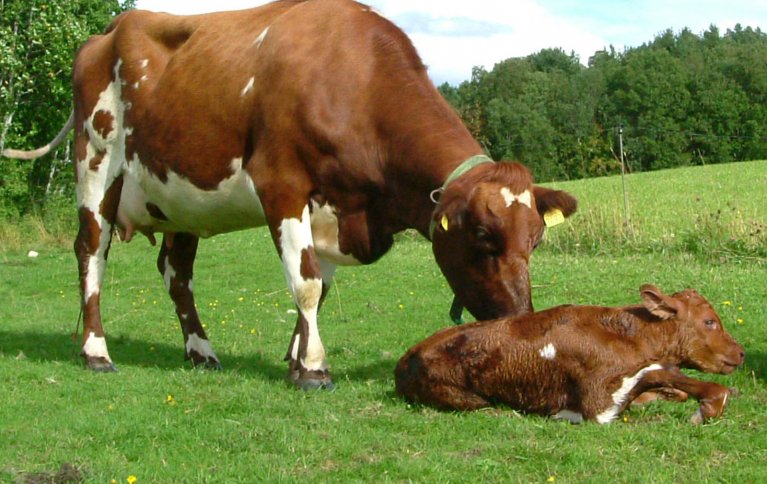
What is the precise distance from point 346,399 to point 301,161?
6.47ft

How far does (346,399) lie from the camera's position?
7168 millimetres

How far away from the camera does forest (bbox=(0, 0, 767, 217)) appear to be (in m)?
29.2

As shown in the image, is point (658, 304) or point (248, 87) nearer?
point (658, 304)

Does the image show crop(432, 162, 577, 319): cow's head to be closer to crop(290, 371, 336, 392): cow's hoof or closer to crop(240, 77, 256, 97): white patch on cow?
crop(290, 371, 336, 392): cow's hoof

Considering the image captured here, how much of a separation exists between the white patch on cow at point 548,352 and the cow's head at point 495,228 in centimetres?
58

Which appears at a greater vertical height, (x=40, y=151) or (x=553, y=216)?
(x=40, y=151)

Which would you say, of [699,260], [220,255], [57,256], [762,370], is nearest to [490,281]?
[762,370]

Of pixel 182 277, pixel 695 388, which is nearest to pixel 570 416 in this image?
pixel 695 388

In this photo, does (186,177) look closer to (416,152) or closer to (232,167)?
(232,167)

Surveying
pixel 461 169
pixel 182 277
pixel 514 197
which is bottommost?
pixel 182 277

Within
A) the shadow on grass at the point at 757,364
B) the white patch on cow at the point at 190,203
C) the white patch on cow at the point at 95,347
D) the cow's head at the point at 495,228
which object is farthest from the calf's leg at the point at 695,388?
the white patch on cow at the point at 95,347

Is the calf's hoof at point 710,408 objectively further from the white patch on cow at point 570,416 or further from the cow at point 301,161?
the cow at point 301,161

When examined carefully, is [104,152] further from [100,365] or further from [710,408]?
[710,408]

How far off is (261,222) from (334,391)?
2.11m
